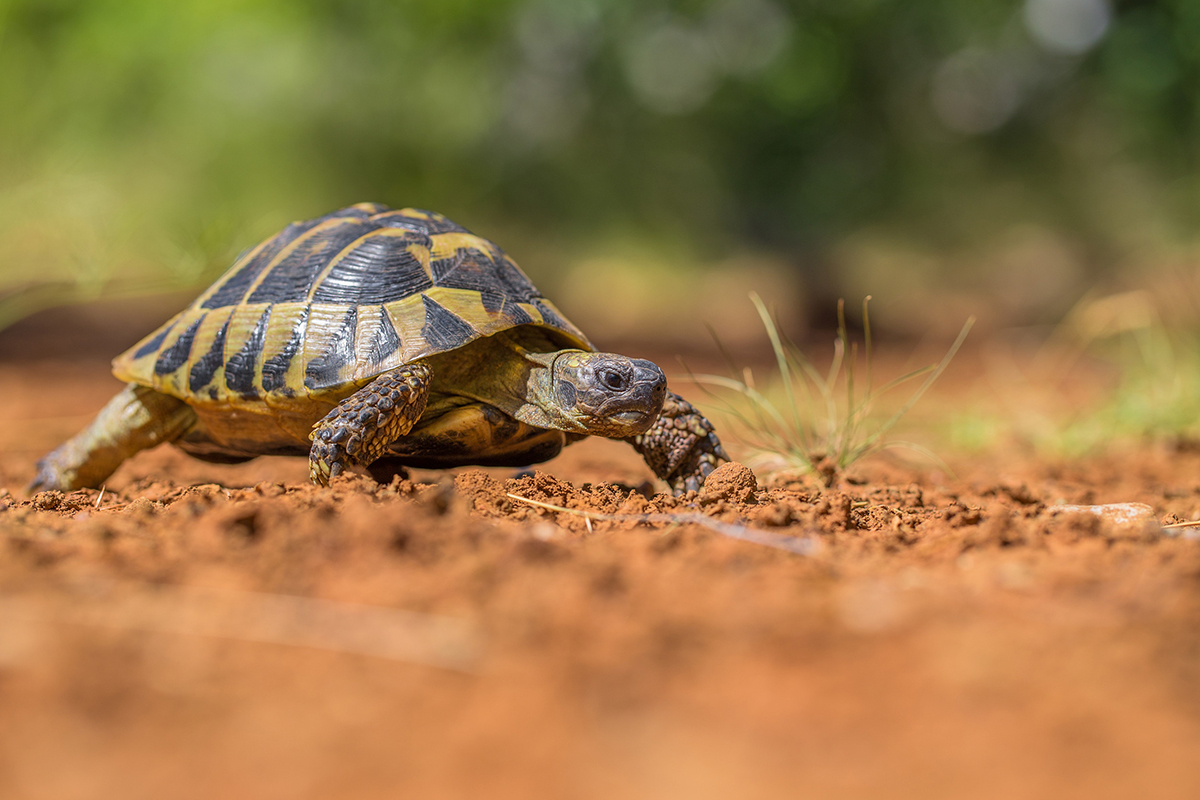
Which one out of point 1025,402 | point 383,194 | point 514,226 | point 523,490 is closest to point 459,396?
point 523,490

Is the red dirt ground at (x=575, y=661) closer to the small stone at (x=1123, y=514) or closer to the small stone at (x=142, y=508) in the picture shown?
the small stone at (x=142, y=508)

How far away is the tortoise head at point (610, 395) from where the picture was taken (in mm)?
2844

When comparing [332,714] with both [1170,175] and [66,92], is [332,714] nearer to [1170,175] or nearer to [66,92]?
[66,92]

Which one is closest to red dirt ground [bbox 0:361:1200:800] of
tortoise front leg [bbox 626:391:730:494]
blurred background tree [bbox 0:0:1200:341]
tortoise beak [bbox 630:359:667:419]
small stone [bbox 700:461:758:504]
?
small stone [bbox 700:461:758:504]

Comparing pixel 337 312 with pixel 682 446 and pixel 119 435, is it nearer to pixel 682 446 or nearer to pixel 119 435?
pixel 119 435

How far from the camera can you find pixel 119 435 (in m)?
3.51

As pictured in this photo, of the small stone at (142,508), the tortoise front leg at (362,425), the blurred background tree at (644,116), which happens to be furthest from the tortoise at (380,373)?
the blurred background tree at (644,116)

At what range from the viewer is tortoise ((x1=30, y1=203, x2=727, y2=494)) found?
2867 mm

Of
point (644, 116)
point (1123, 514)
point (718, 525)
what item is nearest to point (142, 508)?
point (718, 525)

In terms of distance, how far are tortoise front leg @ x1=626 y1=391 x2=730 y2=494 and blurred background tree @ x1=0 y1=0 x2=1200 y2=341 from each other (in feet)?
29.3

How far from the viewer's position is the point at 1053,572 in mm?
1787

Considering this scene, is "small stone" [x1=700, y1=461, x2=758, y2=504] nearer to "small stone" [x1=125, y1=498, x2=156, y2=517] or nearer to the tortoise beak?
the tortoise beak

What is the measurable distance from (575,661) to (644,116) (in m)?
14.5

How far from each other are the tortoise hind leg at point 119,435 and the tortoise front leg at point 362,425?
1121mm
